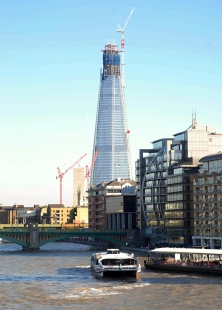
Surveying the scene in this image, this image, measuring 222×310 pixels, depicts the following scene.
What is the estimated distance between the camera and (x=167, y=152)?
196 meters

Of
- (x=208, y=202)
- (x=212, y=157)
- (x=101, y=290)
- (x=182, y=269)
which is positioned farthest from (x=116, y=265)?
(x=212, y=157)

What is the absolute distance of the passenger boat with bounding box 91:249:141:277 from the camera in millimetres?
117562

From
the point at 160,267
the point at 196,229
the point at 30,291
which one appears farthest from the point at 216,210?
the point at 30,291

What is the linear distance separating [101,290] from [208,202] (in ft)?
264

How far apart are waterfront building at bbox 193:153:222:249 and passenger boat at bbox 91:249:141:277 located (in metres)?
55.6

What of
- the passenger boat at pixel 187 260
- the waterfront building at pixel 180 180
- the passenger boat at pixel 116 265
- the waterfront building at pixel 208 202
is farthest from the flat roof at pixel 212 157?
the passenger boat at pixel 116 265

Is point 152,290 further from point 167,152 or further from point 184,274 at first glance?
point 167,152

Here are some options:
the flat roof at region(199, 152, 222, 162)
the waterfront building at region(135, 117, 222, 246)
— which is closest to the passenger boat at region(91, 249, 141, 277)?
the flat roof at region(199, 152, 222, 162)

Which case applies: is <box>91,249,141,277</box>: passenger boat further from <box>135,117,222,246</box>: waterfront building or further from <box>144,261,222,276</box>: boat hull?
<box>135,117,222,246</box>: waterfront building

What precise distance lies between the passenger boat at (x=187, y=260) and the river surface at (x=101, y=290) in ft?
10.7

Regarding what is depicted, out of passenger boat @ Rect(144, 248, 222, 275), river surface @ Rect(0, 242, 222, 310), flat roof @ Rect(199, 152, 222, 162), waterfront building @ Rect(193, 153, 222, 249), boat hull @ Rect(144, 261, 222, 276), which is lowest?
river surface @ Rect(0, 242, 222, 310)

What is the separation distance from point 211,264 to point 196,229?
204 feet

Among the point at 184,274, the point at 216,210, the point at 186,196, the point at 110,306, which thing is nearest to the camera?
the point at 110,306

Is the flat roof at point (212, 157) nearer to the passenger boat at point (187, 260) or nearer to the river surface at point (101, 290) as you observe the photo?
the passenger boat at point (187, 260)
